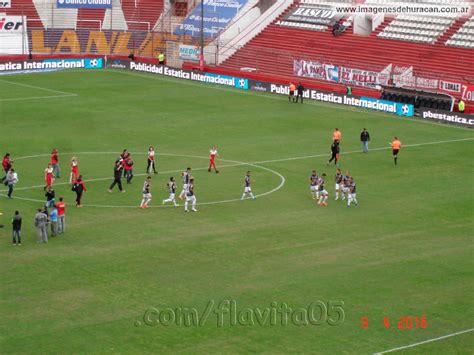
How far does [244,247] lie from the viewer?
4025 cm

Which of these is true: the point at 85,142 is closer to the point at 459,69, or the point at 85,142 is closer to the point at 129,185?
the point at 129,185

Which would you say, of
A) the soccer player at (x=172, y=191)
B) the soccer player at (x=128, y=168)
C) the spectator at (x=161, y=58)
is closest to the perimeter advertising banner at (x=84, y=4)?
the spectator at (x=161, y=58)

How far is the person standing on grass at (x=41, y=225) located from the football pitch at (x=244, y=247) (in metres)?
0.46

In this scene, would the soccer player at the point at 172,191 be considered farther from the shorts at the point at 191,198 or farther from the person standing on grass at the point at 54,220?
the person standing on grass at the point at 54,220

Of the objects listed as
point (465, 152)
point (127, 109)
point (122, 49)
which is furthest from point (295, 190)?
point (122, 49)

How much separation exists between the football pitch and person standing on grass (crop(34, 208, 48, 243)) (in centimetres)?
46

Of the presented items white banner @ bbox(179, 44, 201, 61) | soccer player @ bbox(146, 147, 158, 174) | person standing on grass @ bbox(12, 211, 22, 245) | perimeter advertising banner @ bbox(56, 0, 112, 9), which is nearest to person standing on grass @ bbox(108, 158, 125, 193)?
soccer player @ bbox(146, 147, 158, 174)

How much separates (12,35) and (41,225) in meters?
66.5

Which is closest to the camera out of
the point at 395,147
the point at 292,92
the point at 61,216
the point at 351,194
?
the point at 61,216

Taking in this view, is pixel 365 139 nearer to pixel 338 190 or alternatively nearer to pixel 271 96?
pixel 338 190

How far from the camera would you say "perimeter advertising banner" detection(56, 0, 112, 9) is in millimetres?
107562

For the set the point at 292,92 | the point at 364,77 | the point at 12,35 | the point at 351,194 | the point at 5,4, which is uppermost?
the point at 5,4

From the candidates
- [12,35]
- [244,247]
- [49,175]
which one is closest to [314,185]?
[244,247]

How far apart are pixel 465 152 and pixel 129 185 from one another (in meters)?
20.8
